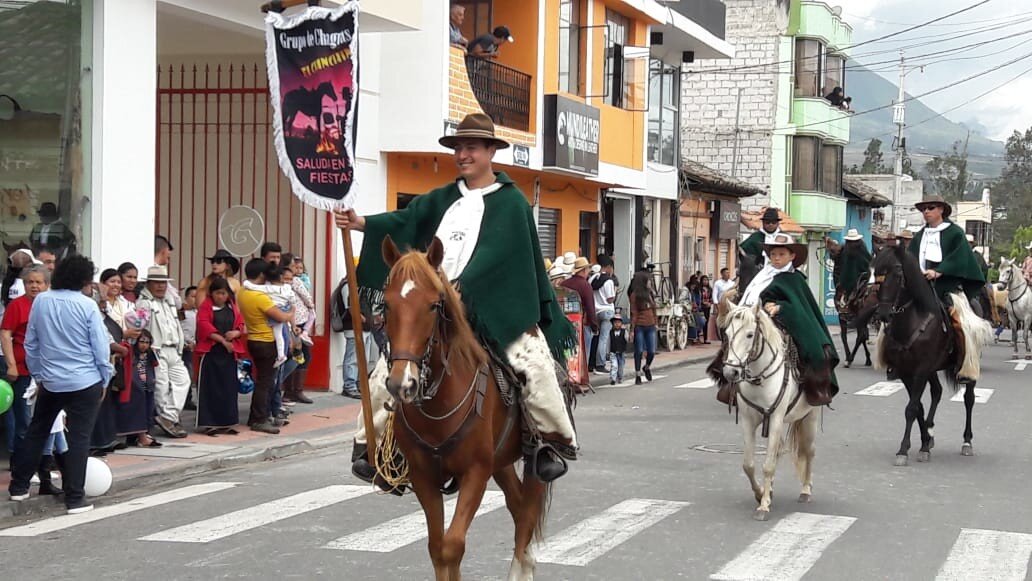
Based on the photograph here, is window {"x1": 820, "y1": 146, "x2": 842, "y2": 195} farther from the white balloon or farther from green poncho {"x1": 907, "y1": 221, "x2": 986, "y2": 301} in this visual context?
the white balloon

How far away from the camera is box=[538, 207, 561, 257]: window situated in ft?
83.9

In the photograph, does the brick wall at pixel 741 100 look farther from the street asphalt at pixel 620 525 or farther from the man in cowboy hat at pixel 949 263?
the street asphalt at pixel 620 525

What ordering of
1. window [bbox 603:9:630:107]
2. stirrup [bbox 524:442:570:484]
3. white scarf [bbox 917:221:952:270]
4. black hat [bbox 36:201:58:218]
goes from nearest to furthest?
1. stirrup [bbox 524:442:570:484]
2. black hat [bbox 36:201:58:218]
3. white scarf [bbox 917:221:952:270]
4. window [bbox 603:9:630:107]

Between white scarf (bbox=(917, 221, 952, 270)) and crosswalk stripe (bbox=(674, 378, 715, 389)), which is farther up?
white scarf (bbox=(917, 221, 952, 270))

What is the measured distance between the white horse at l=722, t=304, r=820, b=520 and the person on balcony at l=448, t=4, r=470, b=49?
11.2 m

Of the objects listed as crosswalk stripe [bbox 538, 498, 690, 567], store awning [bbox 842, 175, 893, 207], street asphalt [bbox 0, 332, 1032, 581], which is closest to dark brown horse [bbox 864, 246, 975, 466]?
street asphalt [bbox 0, 332, 1032, 581]

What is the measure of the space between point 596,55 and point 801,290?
53.2ft

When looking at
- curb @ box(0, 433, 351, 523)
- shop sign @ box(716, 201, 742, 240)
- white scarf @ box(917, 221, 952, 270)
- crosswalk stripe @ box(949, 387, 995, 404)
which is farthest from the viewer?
shop sign @ box(716, 201, 742, 240)

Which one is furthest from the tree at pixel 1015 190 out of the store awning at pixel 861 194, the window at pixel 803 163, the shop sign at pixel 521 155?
the shop sign at pixel 521 155

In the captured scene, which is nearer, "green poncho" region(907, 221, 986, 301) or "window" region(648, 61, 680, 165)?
"green poncho" region(907, 221, 986, 301)

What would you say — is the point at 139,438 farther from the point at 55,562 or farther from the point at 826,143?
the point at 826,143

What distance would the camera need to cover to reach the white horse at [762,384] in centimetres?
997

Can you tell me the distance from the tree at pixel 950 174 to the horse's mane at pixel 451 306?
9513 centimetres

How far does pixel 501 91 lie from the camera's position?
2244 centimetres
